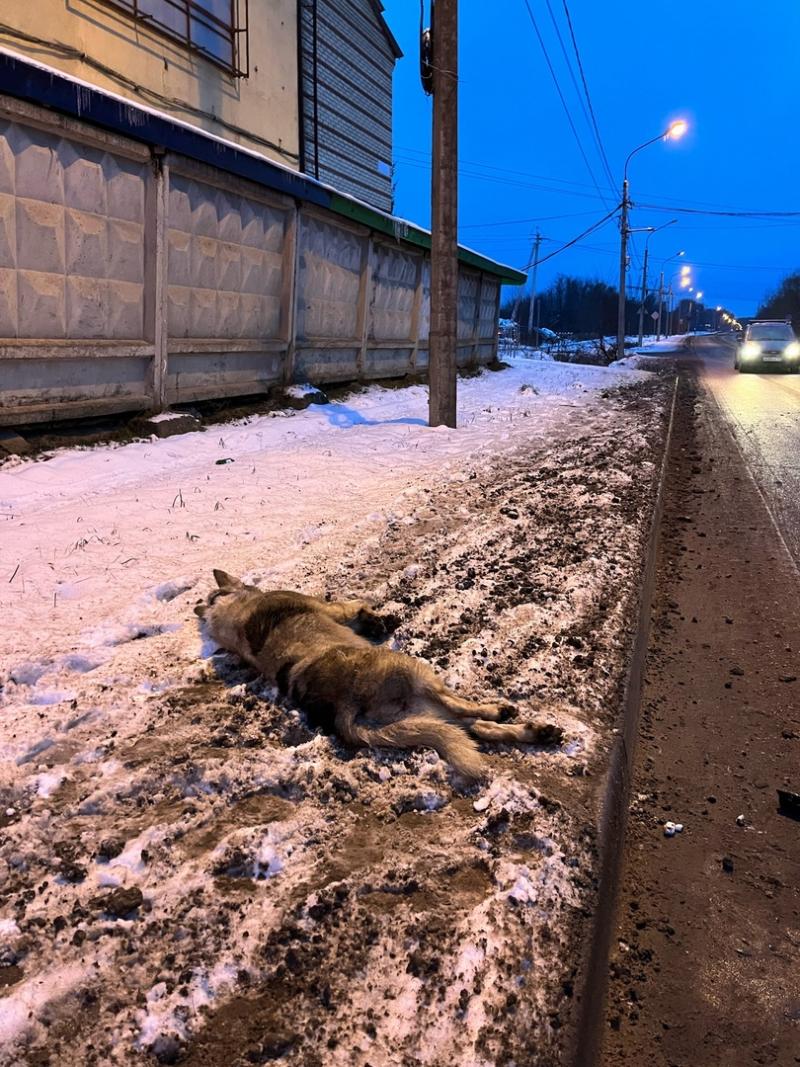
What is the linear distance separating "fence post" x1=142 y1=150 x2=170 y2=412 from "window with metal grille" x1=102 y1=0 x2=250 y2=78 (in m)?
3.39

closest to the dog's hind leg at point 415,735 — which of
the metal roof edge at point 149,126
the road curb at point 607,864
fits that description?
the road curb at point 607,864

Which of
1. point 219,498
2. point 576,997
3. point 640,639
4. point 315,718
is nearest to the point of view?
point 576,997

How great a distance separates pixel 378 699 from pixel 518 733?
0.56 meters

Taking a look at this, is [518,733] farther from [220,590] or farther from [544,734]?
[220,590]

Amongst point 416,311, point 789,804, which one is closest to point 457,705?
point 789,804

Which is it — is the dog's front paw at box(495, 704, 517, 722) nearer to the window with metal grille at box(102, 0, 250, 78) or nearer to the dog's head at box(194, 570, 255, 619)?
the dog's head at box(194, 570, 255, 619)

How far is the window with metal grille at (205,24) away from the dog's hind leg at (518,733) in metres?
11.1

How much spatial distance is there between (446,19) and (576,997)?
1126cm

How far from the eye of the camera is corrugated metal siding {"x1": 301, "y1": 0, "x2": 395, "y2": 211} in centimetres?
1503

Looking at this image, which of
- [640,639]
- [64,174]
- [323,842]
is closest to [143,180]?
[64,174]

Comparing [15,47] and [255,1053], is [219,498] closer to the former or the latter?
[255,1053]

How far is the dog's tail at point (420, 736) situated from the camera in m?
2.66

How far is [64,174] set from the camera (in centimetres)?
719

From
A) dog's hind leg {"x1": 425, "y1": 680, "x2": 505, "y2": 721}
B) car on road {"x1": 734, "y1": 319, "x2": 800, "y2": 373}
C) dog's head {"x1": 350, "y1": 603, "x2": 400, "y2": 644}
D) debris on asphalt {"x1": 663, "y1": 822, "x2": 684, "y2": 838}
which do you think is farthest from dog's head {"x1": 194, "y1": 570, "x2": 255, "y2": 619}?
car on road {"x1": 734, "y1": 319, "x2": 800, "y2": 373}
